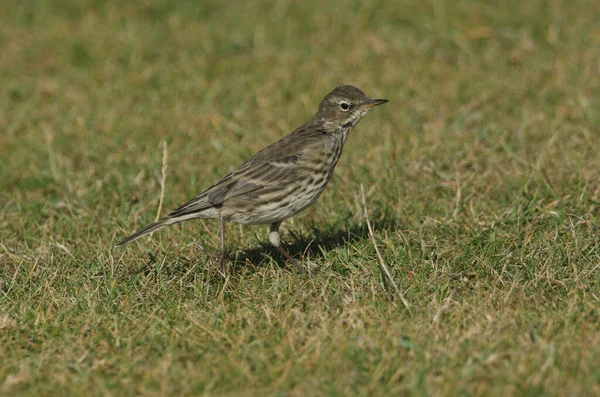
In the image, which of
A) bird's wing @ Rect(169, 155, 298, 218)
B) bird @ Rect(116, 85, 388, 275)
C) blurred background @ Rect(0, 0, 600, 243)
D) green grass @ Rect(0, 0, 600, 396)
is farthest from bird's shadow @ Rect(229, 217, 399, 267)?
bird's wing @ Rect(169, 155, 298, 218)

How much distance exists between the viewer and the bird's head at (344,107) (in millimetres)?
7473

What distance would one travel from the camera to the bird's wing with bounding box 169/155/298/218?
681 cm

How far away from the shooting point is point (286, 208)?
22.4ft

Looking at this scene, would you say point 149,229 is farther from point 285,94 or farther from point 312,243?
point 285,94

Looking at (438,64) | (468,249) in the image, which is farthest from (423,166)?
(438,64)

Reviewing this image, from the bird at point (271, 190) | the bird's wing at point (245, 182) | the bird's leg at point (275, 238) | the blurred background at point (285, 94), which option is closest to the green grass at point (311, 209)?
the blurred background at point (285, 94)

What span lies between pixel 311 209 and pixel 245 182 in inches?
47.4

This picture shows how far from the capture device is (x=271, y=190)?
22.5 ft

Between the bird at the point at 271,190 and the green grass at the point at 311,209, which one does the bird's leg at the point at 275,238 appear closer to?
the bird at the point at 271,190

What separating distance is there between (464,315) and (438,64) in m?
5.94

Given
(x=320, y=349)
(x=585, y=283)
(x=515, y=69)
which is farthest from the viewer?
(x=515, y=69)

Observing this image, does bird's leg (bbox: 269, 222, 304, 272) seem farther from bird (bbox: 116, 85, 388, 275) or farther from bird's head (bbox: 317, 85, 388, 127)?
bird's head (bbox: 317, 85, 388, 127)

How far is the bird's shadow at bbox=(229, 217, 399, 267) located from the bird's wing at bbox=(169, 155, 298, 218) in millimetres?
487

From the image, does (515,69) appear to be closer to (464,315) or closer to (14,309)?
(464,315)
